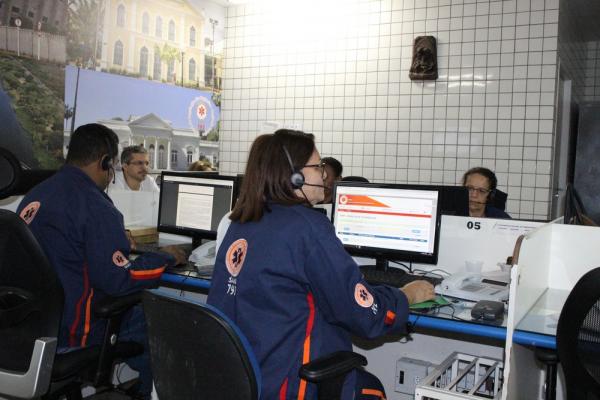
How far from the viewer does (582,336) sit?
Result: 1.69 meters

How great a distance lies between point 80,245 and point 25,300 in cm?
37

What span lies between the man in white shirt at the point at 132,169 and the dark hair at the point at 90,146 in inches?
74.9

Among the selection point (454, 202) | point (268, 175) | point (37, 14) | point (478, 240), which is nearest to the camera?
point (268, 175)

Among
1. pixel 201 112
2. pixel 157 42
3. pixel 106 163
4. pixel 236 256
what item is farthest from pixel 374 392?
pixel 201 112

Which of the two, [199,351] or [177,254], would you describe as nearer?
[199,351]

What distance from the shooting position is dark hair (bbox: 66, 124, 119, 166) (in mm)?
2379

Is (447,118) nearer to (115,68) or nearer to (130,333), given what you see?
(115,68)

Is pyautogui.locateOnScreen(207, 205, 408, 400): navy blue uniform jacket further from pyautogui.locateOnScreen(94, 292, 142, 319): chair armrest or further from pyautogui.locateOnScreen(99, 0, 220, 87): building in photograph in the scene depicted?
pyautogui.locateOnScreen(99, 0, 220, 87): building in photograph

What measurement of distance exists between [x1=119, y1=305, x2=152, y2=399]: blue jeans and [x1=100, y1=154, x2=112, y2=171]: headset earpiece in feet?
2.24

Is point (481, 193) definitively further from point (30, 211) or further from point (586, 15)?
point (586, 15)

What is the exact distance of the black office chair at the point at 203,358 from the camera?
52.2 inches

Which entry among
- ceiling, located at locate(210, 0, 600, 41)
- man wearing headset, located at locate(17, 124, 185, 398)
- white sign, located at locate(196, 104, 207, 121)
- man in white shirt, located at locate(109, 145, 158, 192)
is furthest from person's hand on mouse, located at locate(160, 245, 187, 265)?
ceiling, located at locate(210, 0, 600, 41)

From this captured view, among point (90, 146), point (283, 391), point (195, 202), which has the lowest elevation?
point (283, 391)

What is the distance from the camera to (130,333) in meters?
2.62
